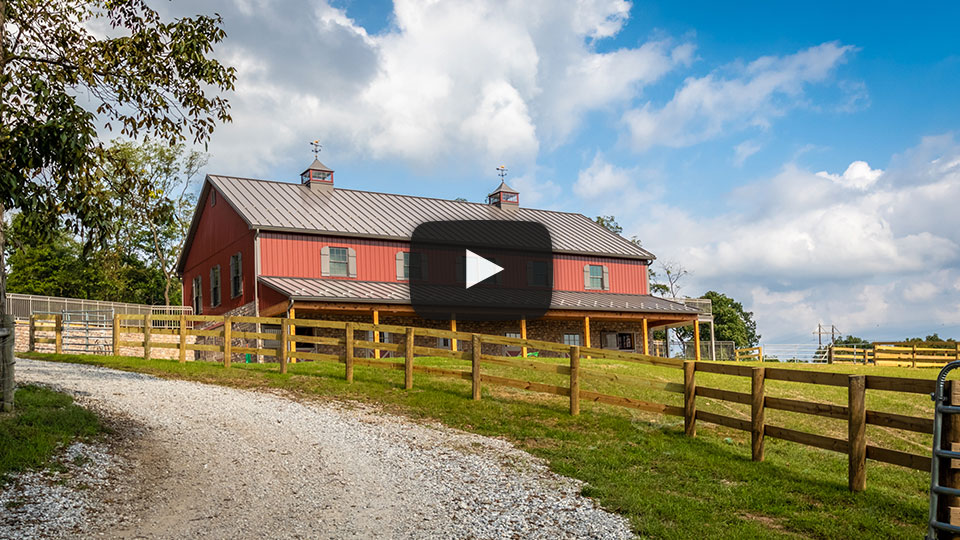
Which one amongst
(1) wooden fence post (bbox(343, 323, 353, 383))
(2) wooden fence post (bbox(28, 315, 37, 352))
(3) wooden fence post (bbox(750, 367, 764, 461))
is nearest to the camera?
(3) wooden fence post (bbox(750, 367, 764, 461))

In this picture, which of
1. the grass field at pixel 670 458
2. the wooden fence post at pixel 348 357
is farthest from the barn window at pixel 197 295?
the wooden fence post at pixel 348 357

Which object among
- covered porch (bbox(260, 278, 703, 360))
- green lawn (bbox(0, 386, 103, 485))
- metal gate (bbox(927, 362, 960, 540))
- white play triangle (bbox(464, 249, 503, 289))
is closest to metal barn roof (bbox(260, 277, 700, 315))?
covered porch (bbox(260, 278, 703, 360))

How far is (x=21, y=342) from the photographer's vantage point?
79.0ft

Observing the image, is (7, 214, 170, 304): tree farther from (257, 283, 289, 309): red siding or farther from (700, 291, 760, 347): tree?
(700, 291, 760, 347): tree

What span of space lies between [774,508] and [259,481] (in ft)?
17.9

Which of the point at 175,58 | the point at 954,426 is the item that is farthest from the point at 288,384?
the point at 954,426

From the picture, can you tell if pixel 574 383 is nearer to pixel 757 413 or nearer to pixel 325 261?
pixel 757 413

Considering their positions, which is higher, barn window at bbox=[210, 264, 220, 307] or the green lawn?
barn window at bbox=[210, 264, 220, 307]

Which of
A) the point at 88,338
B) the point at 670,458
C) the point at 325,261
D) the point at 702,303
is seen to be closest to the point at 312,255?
the point at 325,261

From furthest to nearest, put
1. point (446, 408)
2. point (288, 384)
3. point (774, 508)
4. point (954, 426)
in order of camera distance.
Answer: point (288, 384) < point (446, 408) < point (774, 508) < point (954, 426)

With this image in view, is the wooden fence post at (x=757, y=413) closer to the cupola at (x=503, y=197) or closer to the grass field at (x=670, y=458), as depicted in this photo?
the grass field at (x=670, y=458)

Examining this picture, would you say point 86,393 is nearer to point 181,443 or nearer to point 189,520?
point 181,443

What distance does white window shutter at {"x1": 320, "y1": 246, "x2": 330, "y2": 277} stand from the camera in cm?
2744
